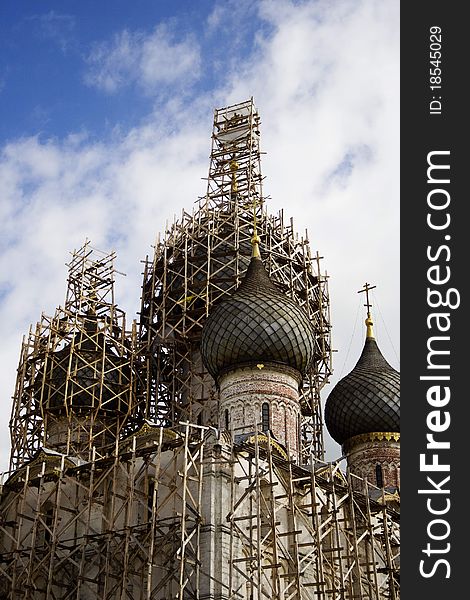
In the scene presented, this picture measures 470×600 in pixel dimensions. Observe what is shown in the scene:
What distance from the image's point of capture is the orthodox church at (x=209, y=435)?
17531 millimetres

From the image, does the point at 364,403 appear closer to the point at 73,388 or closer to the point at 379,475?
the point at 379,475

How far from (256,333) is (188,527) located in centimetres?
612

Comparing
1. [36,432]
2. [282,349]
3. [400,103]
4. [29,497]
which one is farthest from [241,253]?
[400,103]

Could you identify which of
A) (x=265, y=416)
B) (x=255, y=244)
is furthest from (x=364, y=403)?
(x=255, y=244)

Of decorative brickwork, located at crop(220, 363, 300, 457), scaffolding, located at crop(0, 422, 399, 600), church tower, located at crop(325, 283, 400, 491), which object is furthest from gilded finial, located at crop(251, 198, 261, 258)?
scaffolding, located at crop(0, 422, 399, 600)

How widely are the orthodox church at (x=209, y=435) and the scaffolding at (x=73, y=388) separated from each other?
6cm

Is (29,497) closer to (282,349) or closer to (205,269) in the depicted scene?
(282,349)

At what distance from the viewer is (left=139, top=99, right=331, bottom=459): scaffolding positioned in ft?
83.6

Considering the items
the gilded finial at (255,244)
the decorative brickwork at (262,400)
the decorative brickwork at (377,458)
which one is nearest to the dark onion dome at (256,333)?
the decorative brickwork at (262,400)

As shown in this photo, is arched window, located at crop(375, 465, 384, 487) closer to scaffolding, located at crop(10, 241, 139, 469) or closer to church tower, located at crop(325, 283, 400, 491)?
church tower, located at crop(325, 283, 400, 491)

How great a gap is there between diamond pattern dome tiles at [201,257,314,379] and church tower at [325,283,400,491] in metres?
4.03

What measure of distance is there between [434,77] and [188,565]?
400 inches

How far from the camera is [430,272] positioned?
10305 mm

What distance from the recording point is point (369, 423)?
85.6ft
